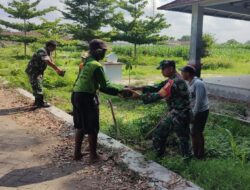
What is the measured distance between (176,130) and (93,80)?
129 centimetres

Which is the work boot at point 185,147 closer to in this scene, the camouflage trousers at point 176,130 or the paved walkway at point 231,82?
the camouflage trousers at point 176,130

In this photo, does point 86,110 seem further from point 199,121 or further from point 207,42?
point 207,42

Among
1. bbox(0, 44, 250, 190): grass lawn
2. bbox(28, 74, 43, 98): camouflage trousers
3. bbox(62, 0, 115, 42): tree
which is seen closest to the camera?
bbox(0, 44, 250, 190): grass lawn

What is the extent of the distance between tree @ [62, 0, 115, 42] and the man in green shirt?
2611cm

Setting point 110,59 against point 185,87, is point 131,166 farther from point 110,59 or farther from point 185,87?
point 110,59

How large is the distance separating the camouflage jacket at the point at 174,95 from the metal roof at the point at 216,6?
7.02m

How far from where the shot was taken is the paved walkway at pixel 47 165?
430 cm

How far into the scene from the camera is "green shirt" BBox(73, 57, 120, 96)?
4758mm

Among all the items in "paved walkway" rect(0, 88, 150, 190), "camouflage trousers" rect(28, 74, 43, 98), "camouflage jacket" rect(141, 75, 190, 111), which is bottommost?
"paved walkway" rect(0, 88, 150, 190)

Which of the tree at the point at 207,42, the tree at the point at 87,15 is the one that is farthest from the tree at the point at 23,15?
the tree at the point at 207,42

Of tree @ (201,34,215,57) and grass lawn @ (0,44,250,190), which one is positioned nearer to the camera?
grass lawn @ (0,44,250,190)

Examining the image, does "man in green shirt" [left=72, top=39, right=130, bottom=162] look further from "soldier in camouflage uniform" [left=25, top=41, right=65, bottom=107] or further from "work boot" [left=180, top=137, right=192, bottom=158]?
"soldier in camouflage uniform" [left=25, top=41, right=65, bottom=107]

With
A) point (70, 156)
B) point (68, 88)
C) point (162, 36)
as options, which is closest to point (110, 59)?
point (68, 88)

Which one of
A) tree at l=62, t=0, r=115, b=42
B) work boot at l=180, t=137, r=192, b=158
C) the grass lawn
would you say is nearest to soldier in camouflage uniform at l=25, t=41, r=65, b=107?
the grass lawn
